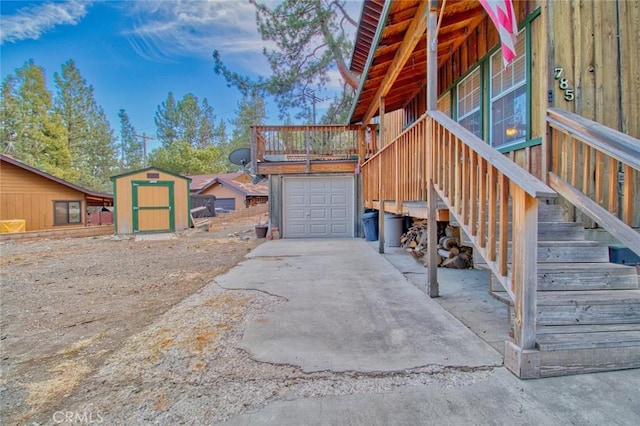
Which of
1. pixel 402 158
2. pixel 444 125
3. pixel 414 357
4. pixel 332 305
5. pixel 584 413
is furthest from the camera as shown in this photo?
pixel 402 158

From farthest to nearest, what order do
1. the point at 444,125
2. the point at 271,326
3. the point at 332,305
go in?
the point at 332,305, the point at 444,125, the point at 271,326

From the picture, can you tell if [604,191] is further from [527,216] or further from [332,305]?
[332,305]

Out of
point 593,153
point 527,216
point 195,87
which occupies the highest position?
point 195,87

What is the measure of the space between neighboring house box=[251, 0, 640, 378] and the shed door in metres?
10.7

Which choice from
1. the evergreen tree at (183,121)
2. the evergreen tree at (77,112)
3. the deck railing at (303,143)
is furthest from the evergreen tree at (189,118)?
the deck railing at (303,143)

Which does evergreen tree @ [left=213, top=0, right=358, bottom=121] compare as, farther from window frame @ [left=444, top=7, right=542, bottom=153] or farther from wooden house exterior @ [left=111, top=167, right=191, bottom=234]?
window frame @ [left=444, top=7, right=542, bottom=153]

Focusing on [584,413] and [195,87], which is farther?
[195,87]

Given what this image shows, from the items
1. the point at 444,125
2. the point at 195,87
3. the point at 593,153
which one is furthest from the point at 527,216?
the point at 195,87

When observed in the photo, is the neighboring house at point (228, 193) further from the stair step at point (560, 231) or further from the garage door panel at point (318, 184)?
the stair step at point (560, 231)

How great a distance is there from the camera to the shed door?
13.4 metres

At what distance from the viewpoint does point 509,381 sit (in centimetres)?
188

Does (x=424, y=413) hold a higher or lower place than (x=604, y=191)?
lower

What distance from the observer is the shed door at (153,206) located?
13.4 m

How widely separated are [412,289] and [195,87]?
39.2 m
